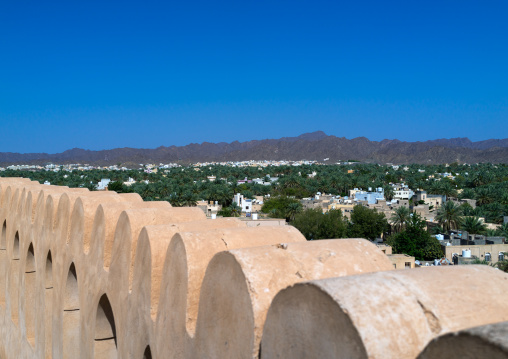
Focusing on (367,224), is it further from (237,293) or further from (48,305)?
(237,293)

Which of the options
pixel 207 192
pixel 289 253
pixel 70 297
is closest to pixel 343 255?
pixel 289 253

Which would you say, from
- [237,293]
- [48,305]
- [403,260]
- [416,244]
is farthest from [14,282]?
[416,244]

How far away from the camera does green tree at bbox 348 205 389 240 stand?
32281 millimetres

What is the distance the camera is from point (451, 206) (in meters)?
32.0

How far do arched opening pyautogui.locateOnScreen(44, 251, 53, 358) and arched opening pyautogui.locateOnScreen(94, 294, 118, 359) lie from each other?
1737 mm

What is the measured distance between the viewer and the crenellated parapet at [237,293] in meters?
1.30

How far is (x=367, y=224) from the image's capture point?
3247 cm

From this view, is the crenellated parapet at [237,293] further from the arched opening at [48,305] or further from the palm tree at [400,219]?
the palm tree at [400,219]

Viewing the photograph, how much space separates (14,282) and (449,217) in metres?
30.6

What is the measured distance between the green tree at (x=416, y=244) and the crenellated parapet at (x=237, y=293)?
24.3 metres

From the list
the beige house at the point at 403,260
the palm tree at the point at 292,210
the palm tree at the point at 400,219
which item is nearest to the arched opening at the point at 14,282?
the beige house at the point at 403,260

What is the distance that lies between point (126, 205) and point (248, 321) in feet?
7.76

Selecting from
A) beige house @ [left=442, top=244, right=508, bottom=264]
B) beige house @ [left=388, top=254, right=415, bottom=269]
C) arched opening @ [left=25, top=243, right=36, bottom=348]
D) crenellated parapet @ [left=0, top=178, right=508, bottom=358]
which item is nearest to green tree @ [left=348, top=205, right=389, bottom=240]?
beige house @ [left=442, top=244, right=508, bottom=264]

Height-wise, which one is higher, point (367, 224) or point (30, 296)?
point (30, 296)
